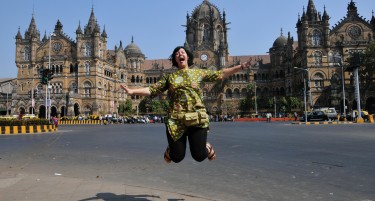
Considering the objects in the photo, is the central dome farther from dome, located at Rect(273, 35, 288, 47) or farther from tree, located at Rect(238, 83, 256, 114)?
dome, located at Rect(273, 35, 288, 47)

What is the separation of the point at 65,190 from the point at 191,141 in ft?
7.34

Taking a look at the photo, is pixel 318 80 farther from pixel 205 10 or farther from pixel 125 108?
pixel 125 108

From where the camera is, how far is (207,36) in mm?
90438

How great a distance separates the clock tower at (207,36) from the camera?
85.8 metres

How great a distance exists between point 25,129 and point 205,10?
72404mm

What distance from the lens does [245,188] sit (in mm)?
5582

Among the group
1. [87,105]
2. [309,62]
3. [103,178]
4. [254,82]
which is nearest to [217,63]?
[254,82]

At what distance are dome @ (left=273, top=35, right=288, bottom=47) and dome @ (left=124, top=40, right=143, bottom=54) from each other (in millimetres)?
35159

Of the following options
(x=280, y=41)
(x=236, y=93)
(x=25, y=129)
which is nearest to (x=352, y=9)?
(x=280, y=41)

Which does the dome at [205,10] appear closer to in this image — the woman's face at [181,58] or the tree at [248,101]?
the tree at [248,101]

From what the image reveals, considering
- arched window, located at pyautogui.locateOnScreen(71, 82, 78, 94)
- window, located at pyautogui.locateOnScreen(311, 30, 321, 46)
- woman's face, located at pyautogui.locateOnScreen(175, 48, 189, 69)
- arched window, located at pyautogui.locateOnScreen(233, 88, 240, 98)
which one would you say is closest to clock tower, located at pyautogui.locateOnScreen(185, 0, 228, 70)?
arched window, located at pyautogui.locateOnScreen(233, 88, 240, 98)

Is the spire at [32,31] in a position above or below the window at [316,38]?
above

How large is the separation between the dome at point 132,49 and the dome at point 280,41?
35.2m


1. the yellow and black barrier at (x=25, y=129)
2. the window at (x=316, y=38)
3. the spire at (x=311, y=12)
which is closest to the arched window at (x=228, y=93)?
the window at (x=316, y=38)
